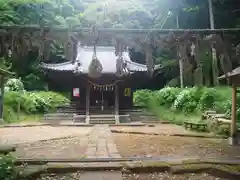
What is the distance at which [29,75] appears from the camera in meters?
28.6

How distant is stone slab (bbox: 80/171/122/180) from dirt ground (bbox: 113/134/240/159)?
70.6 inches

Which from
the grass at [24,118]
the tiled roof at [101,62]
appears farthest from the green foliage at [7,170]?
the tiled roof at [101,62]

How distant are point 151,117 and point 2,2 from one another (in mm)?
14203

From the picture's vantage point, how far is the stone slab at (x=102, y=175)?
5.08m

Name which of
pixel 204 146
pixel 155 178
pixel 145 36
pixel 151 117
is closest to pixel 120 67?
pixel 145 36

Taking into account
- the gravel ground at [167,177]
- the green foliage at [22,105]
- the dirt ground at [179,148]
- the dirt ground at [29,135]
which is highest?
the green foliage at [22,105]

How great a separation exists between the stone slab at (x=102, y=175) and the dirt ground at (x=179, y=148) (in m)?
1.79

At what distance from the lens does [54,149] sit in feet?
26.7

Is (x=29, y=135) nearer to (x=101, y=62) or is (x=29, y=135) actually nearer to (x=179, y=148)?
(x=179, y=148)

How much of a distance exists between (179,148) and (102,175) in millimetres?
3857

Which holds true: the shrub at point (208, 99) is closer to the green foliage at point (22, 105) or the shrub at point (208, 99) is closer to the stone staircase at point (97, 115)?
the stone staircase at point (97, 115)

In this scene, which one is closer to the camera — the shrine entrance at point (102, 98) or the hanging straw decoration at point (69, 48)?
the hanging straw decoration at point (69, 48)

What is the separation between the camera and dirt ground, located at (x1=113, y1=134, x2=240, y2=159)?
746 cm

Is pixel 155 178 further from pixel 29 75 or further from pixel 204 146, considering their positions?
pixel 29 75
